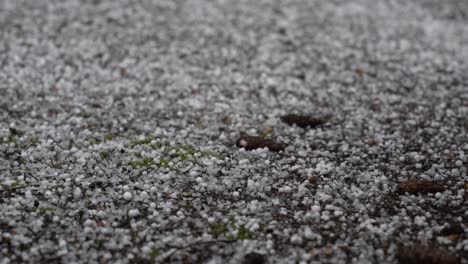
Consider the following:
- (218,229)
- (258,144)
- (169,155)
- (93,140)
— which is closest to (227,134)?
(258,144)

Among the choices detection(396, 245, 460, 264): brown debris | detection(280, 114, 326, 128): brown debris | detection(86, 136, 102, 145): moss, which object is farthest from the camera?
detection(280, 114, 326, 128): brown debris

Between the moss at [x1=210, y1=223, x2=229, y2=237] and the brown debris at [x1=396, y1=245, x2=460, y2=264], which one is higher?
the brown debris at [x1=396, y1=245, x2=460, y2=264]

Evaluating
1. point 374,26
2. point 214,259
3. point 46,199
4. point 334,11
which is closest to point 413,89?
point 374,26

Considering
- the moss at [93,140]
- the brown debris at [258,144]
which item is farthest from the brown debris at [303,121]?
the moss at [93,140]

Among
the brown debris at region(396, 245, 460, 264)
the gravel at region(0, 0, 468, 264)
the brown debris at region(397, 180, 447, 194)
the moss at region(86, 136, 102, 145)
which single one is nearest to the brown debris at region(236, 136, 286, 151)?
the gravel at region(0, 0, 468, 264)

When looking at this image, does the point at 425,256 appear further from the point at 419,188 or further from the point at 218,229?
the point at 218,229

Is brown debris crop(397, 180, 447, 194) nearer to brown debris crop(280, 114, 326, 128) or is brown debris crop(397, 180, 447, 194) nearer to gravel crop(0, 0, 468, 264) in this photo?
gravel crop(0, 0, 468, 264)

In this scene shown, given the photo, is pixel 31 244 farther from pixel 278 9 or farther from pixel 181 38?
pixel 278 9
